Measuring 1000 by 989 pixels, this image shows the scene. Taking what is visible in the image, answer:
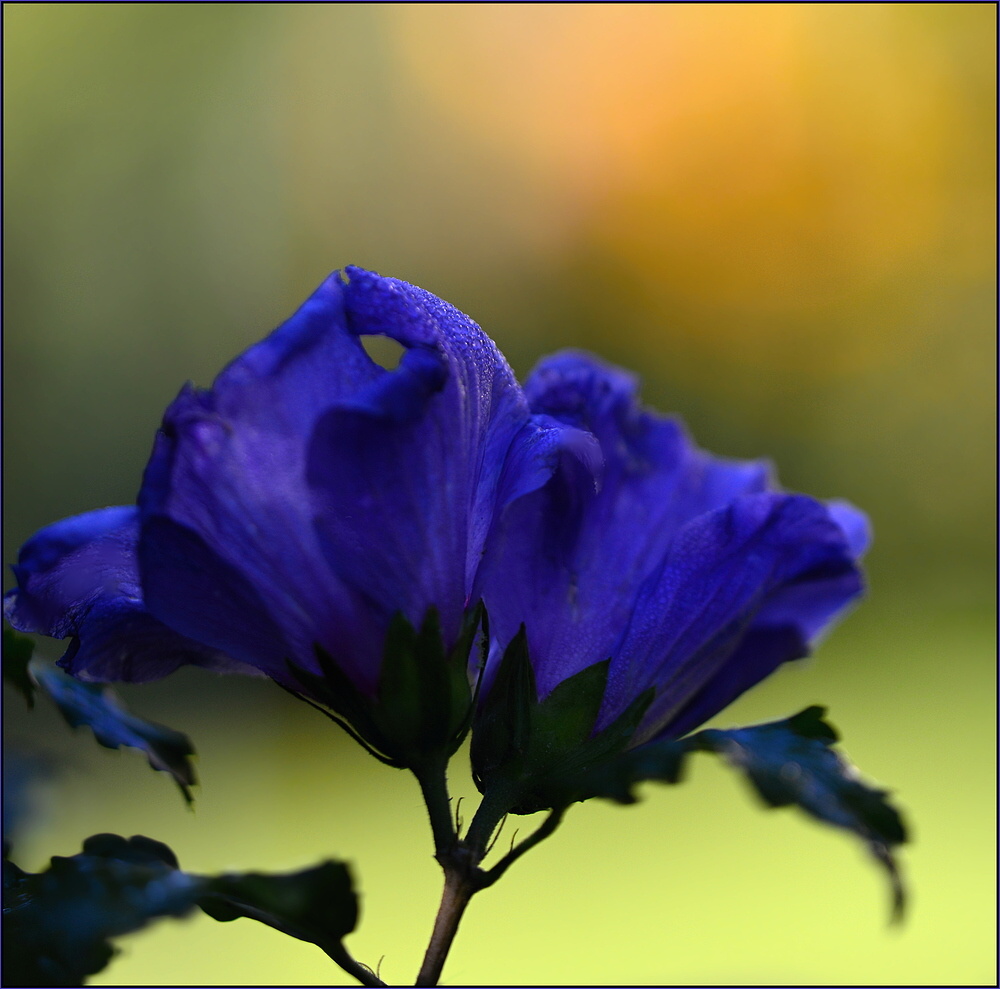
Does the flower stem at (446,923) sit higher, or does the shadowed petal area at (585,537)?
the shadowed petal area at (585,537)

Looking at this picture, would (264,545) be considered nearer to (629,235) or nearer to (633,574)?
(633,574)

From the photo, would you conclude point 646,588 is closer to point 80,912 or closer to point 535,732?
point 535,732

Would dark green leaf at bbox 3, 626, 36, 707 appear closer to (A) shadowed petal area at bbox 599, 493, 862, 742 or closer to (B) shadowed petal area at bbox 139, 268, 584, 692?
(B) shadowed petal area at bbox 139, 268, 584, 692

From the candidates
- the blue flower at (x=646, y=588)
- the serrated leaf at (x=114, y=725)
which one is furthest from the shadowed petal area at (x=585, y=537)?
the serrated leaf at (x=114, y=725)

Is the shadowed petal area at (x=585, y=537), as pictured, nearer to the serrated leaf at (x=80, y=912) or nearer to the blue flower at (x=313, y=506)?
the blue flower at (x=313, y=506)

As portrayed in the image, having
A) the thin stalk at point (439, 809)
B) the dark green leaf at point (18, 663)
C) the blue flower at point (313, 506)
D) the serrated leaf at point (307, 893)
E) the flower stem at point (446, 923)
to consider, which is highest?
the blue flower at point (313, 506)

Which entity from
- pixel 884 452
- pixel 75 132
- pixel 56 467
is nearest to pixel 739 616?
pixel 56 467

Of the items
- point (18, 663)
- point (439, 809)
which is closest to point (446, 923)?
point (439, 809)
